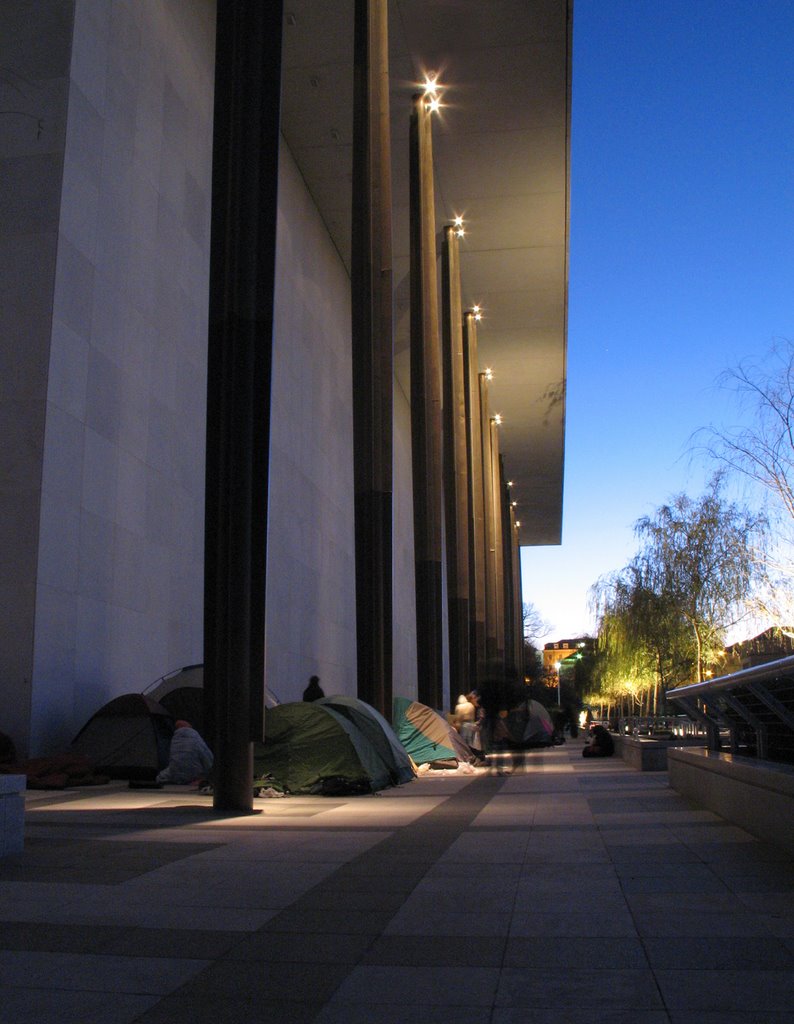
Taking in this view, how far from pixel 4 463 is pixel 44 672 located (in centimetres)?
309

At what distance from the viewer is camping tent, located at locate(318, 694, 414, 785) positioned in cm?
1496

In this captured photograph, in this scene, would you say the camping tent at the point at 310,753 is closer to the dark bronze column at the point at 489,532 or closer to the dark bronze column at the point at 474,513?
the dark bronze column at the point at 474,513

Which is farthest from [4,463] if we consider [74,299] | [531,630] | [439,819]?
[531,630]

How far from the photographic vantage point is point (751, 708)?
9422mm

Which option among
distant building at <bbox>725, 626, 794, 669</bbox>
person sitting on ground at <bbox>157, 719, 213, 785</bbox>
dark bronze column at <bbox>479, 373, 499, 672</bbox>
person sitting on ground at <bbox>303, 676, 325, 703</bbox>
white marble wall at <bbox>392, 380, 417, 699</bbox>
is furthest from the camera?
white marble wall at <bbox>392, 380, 417, 699</bbox>

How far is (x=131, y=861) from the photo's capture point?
7.27 m

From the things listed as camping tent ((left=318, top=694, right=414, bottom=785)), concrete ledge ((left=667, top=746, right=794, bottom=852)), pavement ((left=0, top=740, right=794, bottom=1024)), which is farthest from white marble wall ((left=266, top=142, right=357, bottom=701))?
pavement ((left=0, top=740, right=794, bottom=1024))

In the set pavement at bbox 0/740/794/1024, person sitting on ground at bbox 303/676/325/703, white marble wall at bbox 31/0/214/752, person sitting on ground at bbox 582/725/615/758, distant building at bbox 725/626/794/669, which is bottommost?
pavement at bbox 0/740/794/1024

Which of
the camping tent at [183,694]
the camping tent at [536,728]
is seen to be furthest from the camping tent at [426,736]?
the camping tent at [536,728]

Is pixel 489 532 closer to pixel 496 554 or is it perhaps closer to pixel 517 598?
pixel 496 554

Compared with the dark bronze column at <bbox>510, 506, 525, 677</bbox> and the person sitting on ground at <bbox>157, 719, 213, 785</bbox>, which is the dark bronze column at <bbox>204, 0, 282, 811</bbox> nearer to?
the person sitting on ground at <bbox>157, 719, 213, 785</bbox>

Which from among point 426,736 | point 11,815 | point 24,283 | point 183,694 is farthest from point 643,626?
point 11,815

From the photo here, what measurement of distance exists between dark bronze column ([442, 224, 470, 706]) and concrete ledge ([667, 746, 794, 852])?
21.4m

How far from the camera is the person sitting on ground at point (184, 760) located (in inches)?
575
